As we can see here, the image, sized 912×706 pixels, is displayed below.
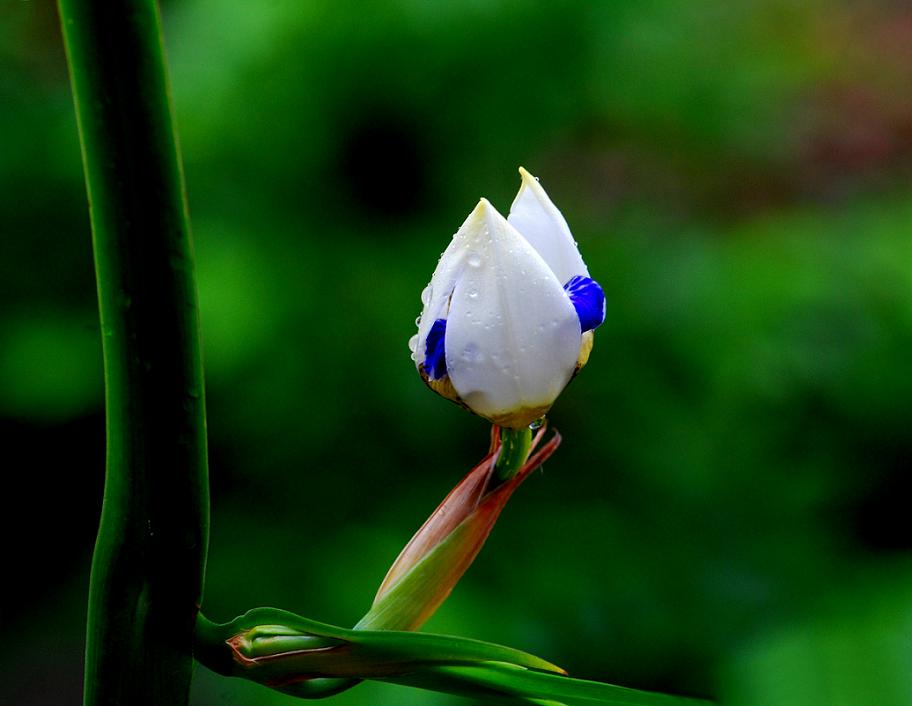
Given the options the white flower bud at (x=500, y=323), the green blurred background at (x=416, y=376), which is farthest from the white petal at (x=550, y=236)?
the green blurred background at (x=416, y=376)

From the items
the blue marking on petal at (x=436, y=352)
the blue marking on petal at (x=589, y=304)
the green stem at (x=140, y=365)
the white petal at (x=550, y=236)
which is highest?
the white petal at (x=550, y=236)

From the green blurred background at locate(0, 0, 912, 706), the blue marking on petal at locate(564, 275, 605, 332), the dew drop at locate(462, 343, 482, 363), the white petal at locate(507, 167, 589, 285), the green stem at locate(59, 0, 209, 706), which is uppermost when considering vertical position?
the green blurred background at locate(0, 0, 912, 706)

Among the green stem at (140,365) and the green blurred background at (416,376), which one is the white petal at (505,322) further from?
the green blurred background at (416,376)

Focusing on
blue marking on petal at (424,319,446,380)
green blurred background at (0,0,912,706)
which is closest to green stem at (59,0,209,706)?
blue marking on petal at (424,319,446,380)

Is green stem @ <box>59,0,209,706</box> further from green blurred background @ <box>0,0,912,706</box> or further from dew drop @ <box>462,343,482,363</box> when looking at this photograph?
green blurred background @ <box>0,0,912,706</box>

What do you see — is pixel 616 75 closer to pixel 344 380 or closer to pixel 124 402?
pixel 344 380

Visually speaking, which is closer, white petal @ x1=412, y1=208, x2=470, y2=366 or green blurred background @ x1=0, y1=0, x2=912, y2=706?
white petal @ x1=412, y1=208, x2=470, y2=366

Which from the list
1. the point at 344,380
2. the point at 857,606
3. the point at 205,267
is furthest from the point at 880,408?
the point at 205,267
